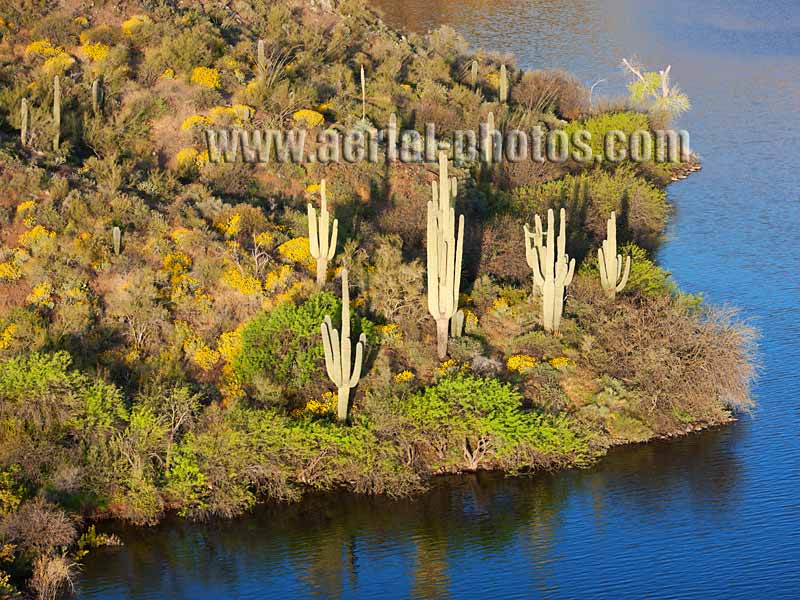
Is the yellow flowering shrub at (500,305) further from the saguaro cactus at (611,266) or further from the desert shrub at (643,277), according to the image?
the desert shrub at (643,277)

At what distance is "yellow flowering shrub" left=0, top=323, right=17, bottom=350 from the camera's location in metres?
25.5

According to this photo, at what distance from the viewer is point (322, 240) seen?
93.7 ft

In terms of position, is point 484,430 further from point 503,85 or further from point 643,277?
point 503,85

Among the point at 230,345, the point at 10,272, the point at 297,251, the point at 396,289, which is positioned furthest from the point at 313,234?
A: the point at 10,272

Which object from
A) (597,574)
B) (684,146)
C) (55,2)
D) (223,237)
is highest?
(55,2)

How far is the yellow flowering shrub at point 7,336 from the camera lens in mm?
25547

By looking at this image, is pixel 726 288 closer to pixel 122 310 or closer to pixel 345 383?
pixel 345 383

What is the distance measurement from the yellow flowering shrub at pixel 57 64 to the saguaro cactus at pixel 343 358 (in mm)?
17896

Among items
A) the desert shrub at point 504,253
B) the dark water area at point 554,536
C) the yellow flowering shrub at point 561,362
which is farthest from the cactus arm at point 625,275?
the dark water area at point 554,536

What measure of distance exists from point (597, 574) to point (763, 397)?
8651mm

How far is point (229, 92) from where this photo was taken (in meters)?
39.3

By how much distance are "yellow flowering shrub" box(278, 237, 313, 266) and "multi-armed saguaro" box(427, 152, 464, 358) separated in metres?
4.27

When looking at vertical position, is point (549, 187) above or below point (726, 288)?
above

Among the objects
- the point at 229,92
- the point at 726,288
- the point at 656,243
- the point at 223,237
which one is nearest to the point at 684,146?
the point at 656,243
